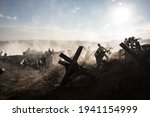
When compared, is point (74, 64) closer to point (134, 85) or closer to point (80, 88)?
point (80, 88)

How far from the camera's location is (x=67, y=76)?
12.5m

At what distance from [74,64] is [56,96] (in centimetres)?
210

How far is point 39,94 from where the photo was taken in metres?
12.8

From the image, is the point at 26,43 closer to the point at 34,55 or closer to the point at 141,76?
the point at 34,55

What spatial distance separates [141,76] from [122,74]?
48.6 inches

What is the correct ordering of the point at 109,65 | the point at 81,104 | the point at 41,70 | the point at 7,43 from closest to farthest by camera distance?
the point at 81,104 < the point at 109,65 < the point at 41,70 < the point at 7,43

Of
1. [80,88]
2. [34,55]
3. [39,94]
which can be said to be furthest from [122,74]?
[34,55]

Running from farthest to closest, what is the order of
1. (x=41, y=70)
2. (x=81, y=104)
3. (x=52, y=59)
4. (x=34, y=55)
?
1. (x=34, y=55)
2. (x=52, y=59)
3. (x=41, y=70)
4. (x=81, y=104)

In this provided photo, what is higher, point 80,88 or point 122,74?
point 122,74

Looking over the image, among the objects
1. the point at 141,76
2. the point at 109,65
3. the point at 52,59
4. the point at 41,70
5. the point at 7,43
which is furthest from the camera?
the point at 7,43

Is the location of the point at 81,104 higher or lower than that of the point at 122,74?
lower

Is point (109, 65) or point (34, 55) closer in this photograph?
point (109, 65)

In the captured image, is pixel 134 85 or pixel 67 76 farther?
pixel 67 76

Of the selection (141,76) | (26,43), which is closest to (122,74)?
(141,76)
